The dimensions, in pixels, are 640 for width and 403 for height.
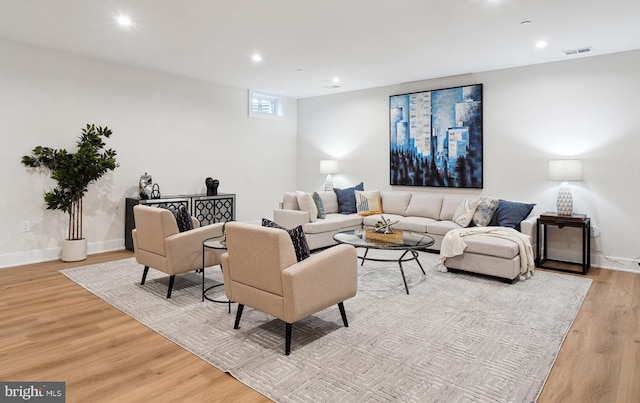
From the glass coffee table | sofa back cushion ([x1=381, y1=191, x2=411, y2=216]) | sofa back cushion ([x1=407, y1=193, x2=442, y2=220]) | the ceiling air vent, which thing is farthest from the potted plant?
the ceiling air vent

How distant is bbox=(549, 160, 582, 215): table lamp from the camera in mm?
4723

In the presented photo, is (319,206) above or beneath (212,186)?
beneath

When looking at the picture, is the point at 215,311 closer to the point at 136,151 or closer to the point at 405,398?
the point at 405,398

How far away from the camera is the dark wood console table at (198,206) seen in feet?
18.2

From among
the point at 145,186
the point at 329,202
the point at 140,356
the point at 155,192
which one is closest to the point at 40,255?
the point at 145,186

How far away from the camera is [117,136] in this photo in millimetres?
5566

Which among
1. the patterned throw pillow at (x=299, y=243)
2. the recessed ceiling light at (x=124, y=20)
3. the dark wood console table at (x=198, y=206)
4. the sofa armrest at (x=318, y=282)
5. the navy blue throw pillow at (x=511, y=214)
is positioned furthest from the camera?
the dark wood console table at (x=198, y=206)

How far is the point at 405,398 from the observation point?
205 centimetres

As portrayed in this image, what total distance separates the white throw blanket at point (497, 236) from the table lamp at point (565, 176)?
78 centimetres

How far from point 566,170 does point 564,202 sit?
0.39m

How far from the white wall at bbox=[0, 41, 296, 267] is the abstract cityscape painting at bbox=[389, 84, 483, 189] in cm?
266

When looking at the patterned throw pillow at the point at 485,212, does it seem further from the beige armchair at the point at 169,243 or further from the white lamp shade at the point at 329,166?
the beige armchair at the point at 169,243

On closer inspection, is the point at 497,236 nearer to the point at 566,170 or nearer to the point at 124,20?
the point at 566,170

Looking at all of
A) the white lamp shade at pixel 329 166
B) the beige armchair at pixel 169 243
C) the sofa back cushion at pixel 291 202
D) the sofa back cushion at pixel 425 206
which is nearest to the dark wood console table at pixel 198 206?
the sofa back cushion at pixel 291 202
